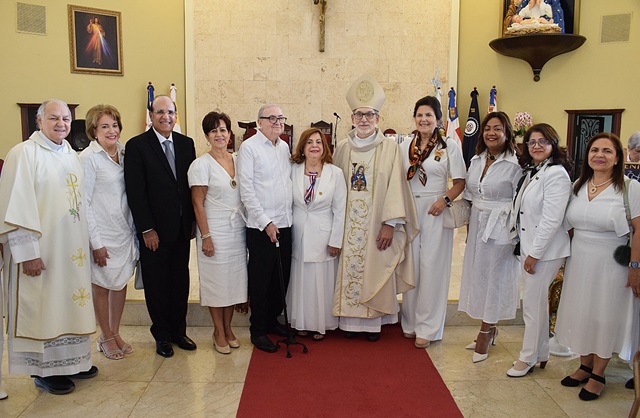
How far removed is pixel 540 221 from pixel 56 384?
2.88 metres

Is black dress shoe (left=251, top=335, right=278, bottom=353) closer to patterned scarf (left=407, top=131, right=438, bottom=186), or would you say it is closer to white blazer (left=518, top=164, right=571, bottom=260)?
patterned scarf (left=407, top=131, right=438, bottom=186)

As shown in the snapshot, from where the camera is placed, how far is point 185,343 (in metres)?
3.78

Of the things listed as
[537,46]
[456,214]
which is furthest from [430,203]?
[537,46]

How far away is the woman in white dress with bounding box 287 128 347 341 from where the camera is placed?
3746 mm

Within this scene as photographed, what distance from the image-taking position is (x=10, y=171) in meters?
Answer: 2.91

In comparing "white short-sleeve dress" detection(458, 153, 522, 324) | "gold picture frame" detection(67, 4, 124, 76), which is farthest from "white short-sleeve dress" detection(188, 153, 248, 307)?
"gold picture frame" detection(67, 4, 124, 76)

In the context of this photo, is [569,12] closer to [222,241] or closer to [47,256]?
[222,241]

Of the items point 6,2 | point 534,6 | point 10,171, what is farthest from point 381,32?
point 10,171

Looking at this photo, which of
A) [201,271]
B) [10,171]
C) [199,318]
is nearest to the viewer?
[10,171]

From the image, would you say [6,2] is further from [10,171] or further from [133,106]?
[10,171]

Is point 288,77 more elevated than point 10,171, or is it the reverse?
point 288,77

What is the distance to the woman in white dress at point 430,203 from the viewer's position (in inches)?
147

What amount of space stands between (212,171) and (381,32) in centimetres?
573

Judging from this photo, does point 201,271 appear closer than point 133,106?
Yes
